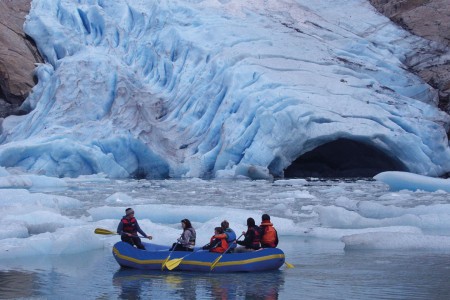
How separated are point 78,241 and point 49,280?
1.83 m

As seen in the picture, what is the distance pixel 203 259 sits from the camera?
813 cm

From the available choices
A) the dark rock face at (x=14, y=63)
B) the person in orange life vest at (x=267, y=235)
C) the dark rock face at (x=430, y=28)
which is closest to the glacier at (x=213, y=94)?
the dark rock face at (x=14, y=63)

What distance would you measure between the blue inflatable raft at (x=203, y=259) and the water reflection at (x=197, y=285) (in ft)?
0.28

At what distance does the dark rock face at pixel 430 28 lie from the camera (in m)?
26.5

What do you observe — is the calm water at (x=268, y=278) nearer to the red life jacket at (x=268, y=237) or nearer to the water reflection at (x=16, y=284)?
the water reflection at (x=16, y=284)

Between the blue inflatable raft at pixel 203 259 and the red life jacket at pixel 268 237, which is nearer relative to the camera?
the blue inflatable raft at pixel 203 259

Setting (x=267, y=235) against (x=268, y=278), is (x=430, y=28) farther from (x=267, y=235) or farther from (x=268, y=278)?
(x=268, y=278)

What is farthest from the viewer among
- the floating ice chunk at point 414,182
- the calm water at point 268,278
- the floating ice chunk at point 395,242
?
the floating ice chunk at point 414,182

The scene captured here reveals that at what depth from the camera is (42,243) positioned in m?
9.20

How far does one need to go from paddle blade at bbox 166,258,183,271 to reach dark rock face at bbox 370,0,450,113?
19.3 metres

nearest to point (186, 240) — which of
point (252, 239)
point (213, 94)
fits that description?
point (252, 239)

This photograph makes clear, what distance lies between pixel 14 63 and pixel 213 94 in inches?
293

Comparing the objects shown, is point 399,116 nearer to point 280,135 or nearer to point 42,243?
point 280,135

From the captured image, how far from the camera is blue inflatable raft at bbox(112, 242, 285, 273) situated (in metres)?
8.05
